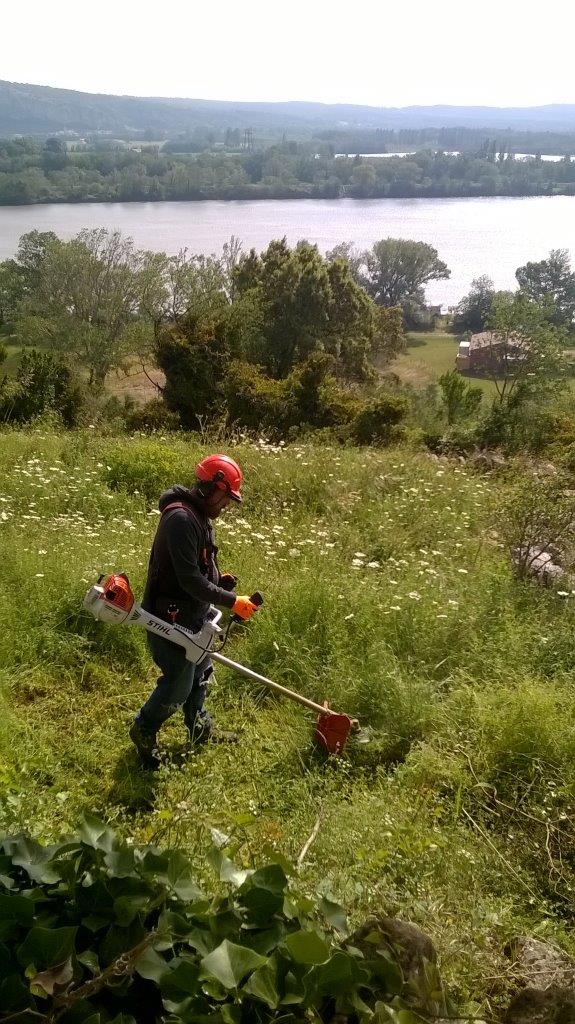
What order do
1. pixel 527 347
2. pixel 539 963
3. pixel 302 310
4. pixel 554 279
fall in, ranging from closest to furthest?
pixel 539 963
pixel 527 347
pixel 302 310
pixel 554 279

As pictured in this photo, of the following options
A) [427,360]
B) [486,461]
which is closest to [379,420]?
[486,461]

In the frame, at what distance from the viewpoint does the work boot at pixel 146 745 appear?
12.5ft

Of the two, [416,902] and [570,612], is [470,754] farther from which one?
[570,612]

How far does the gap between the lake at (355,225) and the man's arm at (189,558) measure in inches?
2242

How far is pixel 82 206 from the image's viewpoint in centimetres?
9238

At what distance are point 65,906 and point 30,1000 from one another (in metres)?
0.23

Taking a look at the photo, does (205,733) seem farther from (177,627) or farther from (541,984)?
(541,984)

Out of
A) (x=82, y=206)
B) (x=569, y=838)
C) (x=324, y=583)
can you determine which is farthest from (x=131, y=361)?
(x=82, y=206)

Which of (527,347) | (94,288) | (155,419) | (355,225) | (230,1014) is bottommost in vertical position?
(155,419)

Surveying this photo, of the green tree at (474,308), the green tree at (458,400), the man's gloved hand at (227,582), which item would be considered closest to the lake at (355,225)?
the green tree at (474,308)

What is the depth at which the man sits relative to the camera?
352cm

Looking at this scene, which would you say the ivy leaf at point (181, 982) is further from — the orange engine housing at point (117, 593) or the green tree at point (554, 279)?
the green tree at point (554, 279)

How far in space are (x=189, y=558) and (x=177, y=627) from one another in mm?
386

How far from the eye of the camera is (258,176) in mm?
115125
